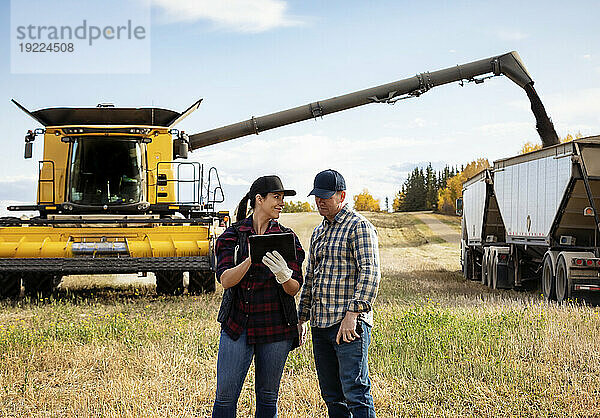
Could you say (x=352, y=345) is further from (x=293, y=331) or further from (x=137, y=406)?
(x=137, y=406)

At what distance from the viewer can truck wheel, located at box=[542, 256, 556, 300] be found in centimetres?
1437

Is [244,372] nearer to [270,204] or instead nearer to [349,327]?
[349,327]

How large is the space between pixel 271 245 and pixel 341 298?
2.17ft

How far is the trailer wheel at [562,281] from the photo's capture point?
1359 cm

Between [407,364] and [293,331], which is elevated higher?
[293,331]

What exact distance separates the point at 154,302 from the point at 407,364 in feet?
23.5

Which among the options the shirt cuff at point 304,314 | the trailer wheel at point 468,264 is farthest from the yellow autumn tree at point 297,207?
the shirt cuff at point 304,314

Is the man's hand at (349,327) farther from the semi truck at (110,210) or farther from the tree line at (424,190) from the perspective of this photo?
the tree line at (424,190)

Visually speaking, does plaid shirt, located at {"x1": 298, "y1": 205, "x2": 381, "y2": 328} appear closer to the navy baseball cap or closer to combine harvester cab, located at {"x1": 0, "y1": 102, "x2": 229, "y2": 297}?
the navy baseball cap

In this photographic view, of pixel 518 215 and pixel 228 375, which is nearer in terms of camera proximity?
pixel 228 375

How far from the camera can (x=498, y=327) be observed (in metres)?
9.50

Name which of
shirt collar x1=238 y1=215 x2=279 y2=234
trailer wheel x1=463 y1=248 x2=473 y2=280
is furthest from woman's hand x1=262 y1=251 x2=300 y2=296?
trailer wheel x1=463 y1=248 x2=473 y2=280

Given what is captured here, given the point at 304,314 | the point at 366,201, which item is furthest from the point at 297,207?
the point at 304,314

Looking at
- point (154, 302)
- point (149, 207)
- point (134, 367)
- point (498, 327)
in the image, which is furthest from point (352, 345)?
point (149, 207)
